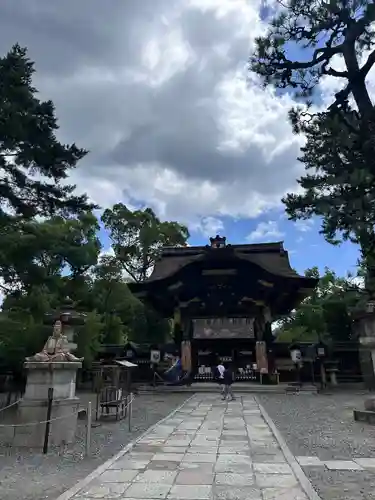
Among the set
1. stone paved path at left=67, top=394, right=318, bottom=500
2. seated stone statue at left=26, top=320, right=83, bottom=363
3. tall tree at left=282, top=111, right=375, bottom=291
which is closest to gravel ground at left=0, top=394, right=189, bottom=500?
stone paved path at left=67, top=394, right=318, bottom=500

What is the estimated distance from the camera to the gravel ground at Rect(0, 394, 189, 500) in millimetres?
4512

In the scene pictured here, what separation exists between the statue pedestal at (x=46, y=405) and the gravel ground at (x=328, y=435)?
13.3 ft

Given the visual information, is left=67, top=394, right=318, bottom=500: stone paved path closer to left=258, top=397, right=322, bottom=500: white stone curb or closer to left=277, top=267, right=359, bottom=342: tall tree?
left=258, top=397, right=322, bottom=500: white stone curb

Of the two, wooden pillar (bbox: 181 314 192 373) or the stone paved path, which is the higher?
wooden pillar (bbox: 181 314 192 373)

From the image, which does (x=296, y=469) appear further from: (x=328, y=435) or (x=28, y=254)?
(x=28, y=254)

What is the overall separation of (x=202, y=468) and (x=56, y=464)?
2238 mm

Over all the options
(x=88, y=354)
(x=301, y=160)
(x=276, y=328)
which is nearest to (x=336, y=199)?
(x=301, y=160)

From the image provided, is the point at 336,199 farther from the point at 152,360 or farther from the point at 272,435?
the point at 152,360

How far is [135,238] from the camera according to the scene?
29.5 metres

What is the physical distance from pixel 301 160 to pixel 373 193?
329 centimetres

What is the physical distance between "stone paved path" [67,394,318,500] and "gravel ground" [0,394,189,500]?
420mm

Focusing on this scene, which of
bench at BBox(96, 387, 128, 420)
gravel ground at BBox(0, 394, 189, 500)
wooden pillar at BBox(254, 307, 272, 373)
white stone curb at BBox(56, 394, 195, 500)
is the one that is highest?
wooden pillar at BBox(254, 307, 272, 373)

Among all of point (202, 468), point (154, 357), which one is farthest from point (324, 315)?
point (202, 468)

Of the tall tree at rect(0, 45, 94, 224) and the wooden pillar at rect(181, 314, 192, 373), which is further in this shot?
the wooden pillar at rect(181, 314, 192, 373)
